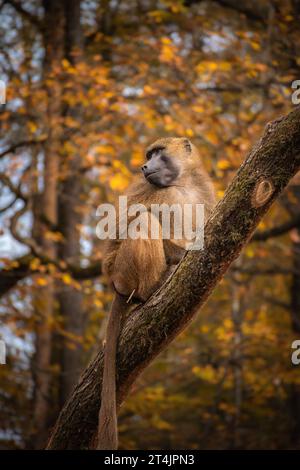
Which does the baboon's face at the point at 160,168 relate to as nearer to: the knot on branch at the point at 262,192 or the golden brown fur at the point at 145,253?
the golden brown fur at the point at 145,253

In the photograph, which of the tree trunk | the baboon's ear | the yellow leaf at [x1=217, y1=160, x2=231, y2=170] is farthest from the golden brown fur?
the tree trunk

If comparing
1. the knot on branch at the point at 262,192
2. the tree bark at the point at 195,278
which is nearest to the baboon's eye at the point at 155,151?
the tree bark at the point at 195,278

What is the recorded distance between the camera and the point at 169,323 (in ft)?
13.1

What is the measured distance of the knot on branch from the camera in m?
3.54

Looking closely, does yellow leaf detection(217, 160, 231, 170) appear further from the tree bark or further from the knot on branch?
the knot on branch

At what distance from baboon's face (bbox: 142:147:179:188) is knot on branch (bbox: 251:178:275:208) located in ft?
5.77

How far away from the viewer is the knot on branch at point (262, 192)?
3541mm

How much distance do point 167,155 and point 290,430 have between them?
7.83m

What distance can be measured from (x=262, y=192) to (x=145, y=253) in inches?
54.9

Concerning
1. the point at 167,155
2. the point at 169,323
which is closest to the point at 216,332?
the point at 167,155

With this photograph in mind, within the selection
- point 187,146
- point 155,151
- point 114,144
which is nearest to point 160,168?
point 155,151

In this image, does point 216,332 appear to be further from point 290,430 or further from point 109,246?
point 109,246

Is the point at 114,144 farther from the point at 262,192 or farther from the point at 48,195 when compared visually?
the point at 262,192

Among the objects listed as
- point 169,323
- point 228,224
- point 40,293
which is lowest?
Answer: point 169,323
